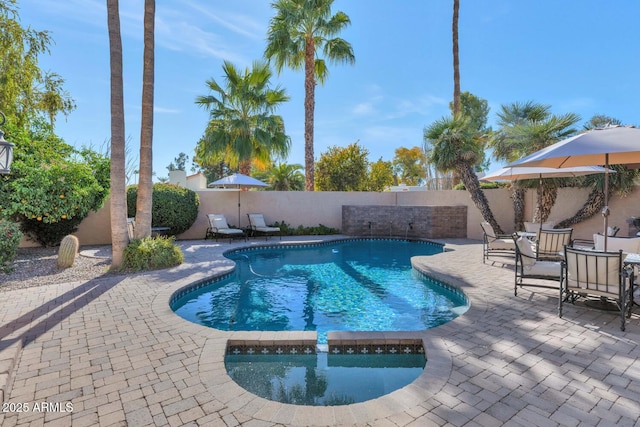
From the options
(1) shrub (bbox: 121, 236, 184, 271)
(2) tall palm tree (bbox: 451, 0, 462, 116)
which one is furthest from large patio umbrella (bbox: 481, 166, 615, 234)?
(1) shrub (bbox: 121, 236, 184, 271)

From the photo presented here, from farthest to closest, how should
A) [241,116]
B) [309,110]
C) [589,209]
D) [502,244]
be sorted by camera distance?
[309,110] < [241,116] < [589,209] < [502,244]

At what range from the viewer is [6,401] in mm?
2551

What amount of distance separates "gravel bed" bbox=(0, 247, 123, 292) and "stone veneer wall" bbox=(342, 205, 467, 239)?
9.72 m

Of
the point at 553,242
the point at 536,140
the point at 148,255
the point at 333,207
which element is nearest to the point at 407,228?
the point at 333,207

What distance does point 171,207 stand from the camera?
37.7 ft

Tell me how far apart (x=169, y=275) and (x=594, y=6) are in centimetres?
1681

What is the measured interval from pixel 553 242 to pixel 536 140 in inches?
197

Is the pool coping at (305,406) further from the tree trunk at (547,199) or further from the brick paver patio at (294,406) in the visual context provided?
the tree trunk at (547,199)

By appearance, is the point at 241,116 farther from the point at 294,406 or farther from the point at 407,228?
the point at 294,406

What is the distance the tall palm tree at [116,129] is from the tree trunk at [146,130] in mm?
477

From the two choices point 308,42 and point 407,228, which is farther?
point 308,42

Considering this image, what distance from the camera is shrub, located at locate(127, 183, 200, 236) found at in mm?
11258

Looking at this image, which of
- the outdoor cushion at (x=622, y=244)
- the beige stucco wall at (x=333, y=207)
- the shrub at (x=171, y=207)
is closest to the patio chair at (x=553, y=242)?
the outdoor cushion at (x=622, y=244)

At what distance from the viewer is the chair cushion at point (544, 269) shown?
5188 millimetres
